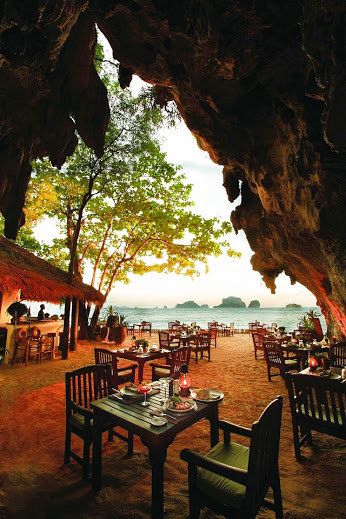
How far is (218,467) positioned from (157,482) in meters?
0.78

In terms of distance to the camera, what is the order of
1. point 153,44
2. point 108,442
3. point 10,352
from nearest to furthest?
point 108,442
point 153,44
point 10,352

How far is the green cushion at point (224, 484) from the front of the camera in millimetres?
2115

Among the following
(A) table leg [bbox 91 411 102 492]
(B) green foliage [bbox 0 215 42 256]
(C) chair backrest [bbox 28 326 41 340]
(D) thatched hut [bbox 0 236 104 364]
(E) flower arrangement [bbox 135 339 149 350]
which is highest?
(B) green foliage [bbox 0 215 42 256]

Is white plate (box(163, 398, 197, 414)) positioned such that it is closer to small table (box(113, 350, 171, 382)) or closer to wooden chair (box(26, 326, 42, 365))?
small table (box(113, 350, 171, 382))

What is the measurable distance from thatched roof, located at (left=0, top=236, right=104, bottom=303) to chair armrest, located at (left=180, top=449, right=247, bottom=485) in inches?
332

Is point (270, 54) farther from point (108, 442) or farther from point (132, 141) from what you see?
point (132, 141)

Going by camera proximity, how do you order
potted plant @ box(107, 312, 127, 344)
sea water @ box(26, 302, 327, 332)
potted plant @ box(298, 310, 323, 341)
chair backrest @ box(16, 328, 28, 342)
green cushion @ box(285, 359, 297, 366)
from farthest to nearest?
sea water @ box(26, 302, 327, 332) < potted plant @ box(107, 312, 127, 344) < potted plant @ box(298, 310, 323, 341) < chair backrest @ box(16, 328, 28, 342) < green cushion @ box(285, 359, 297, 366)

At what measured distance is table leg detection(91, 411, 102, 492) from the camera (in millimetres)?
2990

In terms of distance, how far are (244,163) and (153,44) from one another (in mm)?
3348

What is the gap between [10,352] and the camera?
9031 mm

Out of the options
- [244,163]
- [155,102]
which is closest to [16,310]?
[155,102]

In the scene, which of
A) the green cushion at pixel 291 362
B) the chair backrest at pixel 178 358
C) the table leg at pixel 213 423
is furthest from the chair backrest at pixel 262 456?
the green cushion at pixel 291 362

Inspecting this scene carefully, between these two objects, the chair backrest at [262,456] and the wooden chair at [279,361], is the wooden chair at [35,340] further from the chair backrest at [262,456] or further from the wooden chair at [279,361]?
the chair backrest at [262,456]

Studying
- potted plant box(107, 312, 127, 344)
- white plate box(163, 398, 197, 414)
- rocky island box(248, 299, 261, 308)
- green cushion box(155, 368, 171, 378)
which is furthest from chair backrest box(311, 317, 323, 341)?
rocky island box(248, 299, 261, 308)
